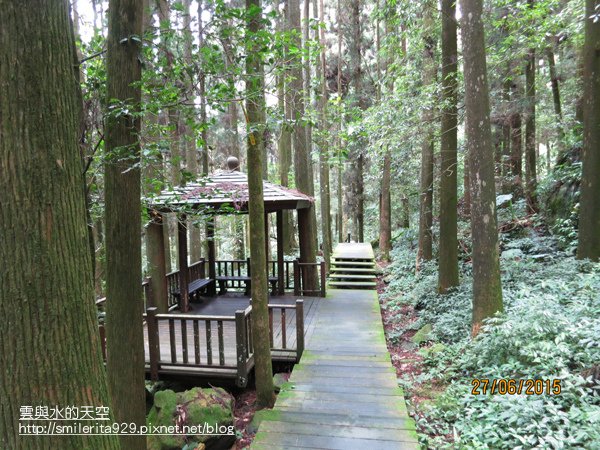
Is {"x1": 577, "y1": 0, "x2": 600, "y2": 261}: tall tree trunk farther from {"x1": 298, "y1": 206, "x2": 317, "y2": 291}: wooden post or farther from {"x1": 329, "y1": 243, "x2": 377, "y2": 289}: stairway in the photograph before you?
{"x1": 298, "y1": 206, "x2": 317, "y2": 291}: wooden post

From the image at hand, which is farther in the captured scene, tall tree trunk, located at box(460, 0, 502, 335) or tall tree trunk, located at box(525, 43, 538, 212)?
tall tree trunk, located at box(525, 43, 538, 212)

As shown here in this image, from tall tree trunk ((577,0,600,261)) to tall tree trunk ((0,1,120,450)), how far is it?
7706 mm

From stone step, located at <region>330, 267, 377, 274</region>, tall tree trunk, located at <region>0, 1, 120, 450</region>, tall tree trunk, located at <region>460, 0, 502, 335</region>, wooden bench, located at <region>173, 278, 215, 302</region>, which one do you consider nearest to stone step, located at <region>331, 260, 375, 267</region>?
stone step, located at <region>330, 267, 377, 274</region>

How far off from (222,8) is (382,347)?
18.0 ft

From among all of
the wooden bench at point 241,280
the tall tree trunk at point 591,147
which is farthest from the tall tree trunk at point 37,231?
the wooden bench at point 241,280

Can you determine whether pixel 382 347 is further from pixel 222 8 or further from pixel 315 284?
pixel 222 8

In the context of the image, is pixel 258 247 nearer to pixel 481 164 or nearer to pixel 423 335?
pixel 481 164

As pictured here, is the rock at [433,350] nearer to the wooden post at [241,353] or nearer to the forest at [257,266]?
the forest at [257,266]

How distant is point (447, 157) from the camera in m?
7.97

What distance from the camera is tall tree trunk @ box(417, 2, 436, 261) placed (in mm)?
8940

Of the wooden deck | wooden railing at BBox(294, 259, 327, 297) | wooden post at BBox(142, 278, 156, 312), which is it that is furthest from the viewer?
wooden railing at BBox(294, 259, 327, 297)

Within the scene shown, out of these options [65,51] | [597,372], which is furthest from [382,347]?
[65,51]

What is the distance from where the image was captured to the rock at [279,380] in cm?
539

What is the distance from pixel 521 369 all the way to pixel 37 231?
482cm
